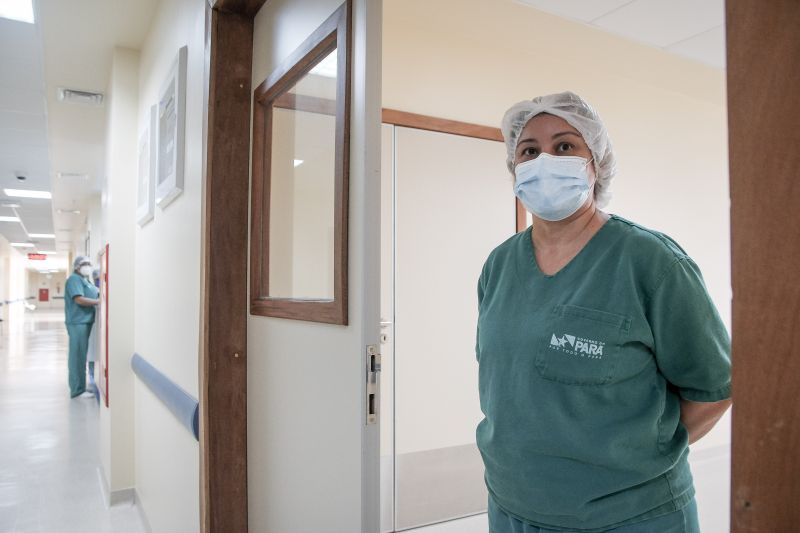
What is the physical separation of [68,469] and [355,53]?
14.7 feet

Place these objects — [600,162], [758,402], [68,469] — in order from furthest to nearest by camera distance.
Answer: [68,469] < [600,162] < [758,402]

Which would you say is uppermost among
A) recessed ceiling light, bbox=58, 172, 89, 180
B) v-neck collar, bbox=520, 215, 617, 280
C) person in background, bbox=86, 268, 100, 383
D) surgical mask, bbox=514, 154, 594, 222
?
recessed ceiling light, bbox=58, 172, 89, 180

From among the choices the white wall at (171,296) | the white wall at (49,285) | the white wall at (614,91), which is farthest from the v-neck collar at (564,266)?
the white wall at (49,285)

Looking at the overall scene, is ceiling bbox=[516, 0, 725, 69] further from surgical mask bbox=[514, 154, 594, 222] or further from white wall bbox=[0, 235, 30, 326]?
white wall bbox=[0, 235, 30, 326]

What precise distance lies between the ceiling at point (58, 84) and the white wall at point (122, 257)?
0.28 metres

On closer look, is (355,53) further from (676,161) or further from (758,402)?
(676,161)

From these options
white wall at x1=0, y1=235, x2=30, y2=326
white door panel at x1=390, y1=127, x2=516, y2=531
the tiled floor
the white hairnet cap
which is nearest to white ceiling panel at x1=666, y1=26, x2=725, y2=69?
white door panel at x1=390, y1=127, x2=516, y2=531

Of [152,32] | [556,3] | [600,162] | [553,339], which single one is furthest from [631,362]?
[152,32]

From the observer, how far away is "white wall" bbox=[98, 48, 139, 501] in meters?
3.61

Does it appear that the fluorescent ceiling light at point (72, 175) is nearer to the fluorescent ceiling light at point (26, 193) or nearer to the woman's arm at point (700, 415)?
the fluorescent ceiling light at point (26, 193)

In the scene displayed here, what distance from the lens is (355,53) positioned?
1.24 m

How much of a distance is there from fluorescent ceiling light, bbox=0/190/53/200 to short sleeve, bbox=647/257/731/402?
30.5ft

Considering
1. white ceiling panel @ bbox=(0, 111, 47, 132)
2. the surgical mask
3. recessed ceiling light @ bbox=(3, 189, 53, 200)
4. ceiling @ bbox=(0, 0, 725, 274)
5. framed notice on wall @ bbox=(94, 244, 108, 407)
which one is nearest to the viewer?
the surgical mask

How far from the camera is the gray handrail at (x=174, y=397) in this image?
6.40 ft
